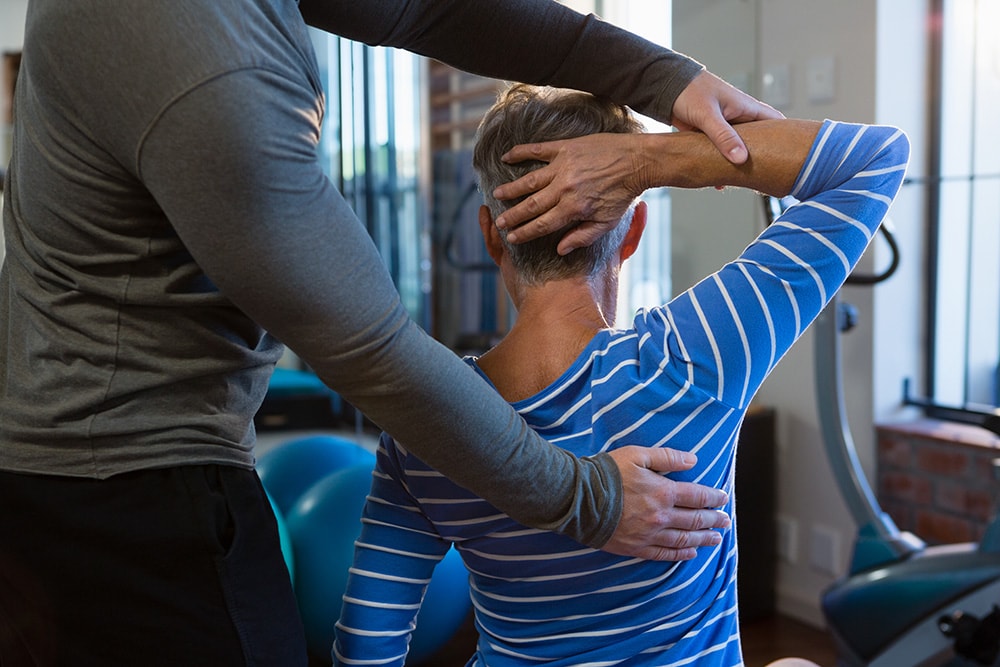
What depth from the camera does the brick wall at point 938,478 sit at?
2.65 metres

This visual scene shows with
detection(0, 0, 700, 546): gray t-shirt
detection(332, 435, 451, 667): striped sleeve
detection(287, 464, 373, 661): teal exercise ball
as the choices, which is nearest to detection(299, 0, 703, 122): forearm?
detection(0, 0, 700, 546): gray t-shirt

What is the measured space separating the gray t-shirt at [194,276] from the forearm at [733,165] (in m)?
0.35


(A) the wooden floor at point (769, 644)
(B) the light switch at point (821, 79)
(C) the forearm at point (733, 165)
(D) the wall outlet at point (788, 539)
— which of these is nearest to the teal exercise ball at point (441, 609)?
(A) the wooden floor at point (769, 644)

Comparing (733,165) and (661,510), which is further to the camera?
(733,165)

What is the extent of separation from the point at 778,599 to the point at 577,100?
8.03 ft

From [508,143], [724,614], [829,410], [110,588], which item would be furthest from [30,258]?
[829,410]

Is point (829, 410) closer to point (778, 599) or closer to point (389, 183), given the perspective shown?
point (778, 599)

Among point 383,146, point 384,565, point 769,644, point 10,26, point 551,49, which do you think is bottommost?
point 769,644

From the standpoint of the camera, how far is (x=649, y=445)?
3.18ft

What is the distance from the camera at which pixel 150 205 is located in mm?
748

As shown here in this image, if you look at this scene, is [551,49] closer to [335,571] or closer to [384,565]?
[384,565]

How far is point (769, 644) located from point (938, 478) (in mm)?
692

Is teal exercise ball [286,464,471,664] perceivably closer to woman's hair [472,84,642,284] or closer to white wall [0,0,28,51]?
woman's hair [472,84,642,284]

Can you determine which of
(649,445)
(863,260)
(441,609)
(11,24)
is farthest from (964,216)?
(11,24)
